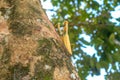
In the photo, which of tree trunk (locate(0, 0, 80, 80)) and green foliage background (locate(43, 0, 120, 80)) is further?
green foliage background (locate(43, 0, 120, 80))

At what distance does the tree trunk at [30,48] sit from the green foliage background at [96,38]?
150cm

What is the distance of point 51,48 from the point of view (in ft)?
2.56

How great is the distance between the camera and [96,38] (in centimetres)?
265

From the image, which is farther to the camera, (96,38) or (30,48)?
(96,38)

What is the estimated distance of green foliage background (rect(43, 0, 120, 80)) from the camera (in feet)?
8.32

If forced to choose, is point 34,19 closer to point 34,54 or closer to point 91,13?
point 34,54

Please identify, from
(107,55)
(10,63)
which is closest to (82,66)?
(107,55)

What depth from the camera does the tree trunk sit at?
0.71 m

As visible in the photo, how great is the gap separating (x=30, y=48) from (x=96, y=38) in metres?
1.93

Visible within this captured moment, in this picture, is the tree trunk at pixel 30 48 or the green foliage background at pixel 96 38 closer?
the tree trunk at pixel 30 48

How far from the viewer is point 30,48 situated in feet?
2.52

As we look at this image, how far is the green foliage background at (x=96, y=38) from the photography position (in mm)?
2537

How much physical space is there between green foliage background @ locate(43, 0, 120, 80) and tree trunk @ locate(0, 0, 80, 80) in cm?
150

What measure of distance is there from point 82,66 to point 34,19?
5.60 ft
